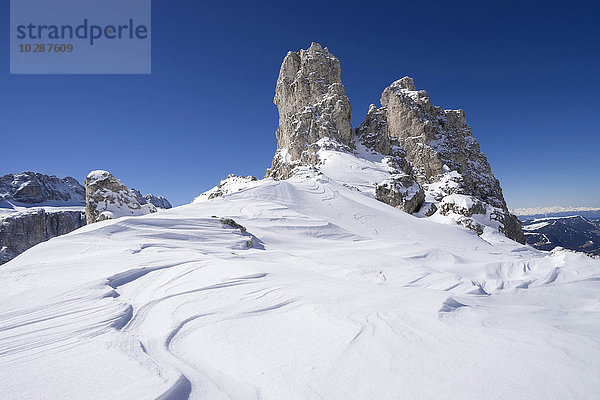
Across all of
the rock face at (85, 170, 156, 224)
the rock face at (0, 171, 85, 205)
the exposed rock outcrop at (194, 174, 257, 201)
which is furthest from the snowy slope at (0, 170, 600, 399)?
the rock face at (0, 171, 85, 205)

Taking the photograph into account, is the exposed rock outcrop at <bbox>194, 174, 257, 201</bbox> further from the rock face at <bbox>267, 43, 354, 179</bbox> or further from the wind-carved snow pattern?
the rock face at <bbox>267, 43, 354, 179</bbox>

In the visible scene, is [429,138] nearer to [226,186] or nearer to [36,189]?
[226,186]

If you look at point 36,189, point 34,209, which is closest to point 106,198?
point 34,209

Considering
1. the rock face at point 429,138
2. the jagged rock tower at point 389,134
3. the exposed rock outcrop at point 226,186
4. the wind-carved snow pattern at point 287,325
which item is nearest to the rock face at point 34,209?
the jagged rock tower at point 389,134

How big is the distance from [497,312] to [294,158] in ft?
135

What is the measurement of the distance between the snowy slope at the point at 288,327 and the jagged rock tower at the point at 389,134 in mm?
20901

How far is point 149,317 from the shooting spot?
2.66m

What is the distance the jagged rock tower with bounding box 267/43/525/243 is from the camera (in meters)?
36.4

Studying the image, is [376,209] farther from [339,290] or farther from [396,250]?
[339,290]

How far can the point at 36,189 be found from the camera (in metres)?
72.5

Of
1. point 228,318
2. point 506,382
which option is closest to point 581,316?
point 506,382

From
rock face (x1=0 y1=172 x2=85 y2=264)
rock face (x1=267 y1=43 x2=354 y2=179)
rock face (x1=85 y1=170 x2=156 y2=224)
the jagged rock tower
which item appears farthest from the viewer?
rock face (x1=0 y1=172 x2=85 y2=264)

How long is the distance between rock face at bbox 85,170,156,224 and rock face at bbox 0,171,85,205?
83.1 metres

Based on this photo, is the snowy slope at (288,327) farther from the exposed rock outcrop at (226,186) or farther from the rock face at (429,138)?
the rock face at (429,138)
